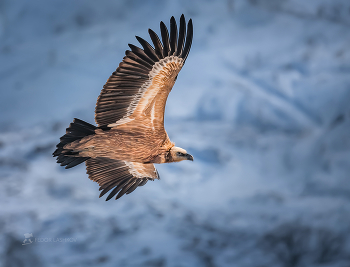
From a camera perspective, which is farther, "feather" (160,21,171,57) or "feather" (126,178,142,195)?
"feather" (126,178,142,195)

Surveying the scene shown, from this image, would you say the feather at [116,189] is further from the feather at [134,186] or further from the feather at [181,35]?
the feather at [181,35]

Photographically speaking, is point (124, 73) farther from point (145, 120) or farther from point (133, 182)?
point (133, 182)

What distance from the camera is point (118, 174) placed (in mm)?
10125

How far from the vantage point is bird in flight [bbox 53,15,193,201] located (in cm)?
787

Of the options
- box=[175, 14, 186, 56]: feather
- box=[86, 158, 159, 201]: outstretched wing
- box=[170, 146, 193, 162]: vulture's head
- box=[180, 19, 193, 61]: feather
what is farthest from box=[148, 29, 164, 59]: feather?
box=[86, 158, 159, 201]: outstretched wing

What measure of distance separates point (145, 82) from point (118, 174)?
10.2 feet

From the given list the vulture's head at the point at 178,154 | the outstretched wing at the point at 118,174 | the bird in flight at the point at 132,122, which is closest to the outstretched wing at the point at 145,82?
the bird in flight at the point at 132,122

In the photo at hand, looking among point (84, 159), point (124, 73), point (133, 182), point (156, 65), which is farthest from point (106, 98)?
point (133, 182)

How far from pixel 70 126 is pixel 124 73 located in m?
2.04

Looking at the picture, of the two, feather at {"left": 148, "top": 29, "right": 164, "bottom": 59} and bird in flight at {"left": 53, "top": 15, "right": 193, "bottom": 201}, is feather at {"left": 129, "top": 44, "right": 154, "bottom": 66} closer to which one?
bird in flight at {"left": 53, "top": 15, "right": 193, "bottom": 201}

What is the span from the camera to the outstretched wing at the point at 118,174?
9.79m

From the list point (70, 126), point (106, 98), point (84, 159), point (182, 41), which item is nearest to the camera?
point (182, 41)

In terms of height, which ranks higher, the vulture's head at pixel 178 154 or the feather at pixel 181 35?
the feather at pixel 181 35

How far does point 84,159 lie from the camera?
9602 mm
